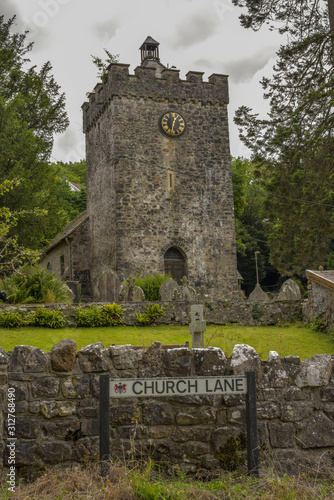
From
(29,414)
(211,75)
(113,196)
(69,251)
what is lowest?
(29,414)

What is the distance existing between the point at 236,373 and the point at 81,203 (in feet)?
150

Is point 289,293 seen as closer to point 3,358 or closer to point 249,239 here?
point 3,358

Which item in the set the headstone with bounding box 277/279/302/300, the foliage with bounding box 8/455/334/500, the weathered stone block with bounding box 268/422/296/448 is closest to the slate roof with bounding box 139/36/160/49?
the headstone with bounding box 277/279/302/300

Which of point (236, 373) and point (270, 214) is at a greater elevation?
point (270, 214)

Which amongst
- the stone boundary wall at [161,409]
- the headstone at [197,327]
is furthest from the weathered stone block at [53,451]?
the headstone at [197,327]

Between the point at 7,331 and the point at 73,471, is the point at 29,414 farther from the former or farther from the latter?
the point at 7,331

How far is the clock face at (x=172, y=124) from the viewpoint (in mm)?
27350

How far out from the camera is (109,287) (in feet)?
62.7

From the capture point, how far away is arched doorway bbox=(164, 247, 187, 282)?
26734 millimetres

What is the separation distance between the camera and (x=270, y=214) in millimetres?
22844

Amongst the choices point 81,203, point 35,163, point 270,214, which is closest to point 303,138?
point 270,214

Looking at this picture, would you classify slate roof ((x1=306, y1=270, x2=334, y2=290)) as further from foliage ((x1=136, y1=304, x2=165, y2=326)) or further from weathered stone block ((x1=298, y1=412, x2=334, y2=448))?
weathered stone block ((x1=298, y1=412, x2=334, y2=448))

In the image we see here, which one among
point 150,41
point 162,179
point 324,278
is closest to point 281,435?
point 324,278

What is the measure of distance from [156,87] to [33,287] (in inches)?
578
